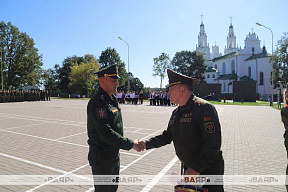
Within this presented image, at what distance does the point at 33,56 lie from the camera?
2046 inches

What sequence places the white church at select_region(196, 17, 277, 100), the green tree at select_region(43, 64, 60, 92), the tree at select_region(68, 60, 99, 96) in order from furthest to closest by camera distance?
the green tree at select_region(43, 64, 60, 92), the white church at select_region(196, 17, 277, 100), the tree at select_region(68, 60, 99, 96)

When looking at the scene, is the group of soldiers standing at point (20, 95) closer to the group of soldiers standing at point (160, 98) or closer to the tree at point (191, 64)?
the group of soldiers standing at point (160, 98)

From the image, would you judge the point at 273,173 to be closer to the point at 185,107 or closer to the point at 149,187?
the point at 149,187

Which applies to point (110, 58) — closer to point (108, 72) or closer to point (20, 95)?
point (20, 95)

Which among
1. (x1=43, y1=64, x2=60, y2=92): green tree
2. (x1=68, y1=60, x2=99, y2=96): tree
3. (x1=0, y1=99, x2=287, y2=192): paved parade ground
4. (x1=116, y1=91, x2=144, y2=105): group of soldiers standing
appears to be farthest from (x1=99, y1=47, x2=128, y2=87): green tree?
(x1=0, y1=99, x2=287, y2=192): paved parade ground

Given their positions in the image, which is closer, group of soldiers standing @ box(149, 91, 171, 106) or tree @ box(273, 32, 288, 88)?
group of soldiers standing @ box(149, 91, 171, 106)

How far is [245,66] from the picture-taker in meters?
78.1

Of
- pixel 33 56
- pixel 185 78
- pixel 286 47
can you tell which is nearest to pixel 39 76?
pixel 33 56

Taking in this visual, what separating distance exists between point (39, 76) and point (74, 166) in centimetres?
5375

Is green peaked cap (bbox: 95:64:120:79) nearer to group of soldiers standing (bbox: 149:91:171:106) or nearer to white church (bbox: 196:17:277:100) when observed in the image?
group of soldiers standing (bbox: 149:91:171:106)

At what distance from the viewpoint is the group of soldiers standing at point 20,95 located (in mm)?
31638

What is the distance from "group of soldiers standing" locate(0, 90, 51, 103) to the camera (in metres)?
31.6

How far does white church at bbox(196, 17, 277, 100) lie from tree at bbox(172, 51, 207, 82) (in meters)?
11.3

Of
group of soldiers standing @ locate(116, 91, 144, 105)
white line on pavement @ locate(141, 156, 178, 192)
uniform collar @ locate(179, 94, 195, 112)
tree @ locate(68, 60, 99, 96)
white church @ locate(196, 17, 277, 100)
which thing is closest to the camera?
uniform collar @ locate(179, 94, 195, 112)
